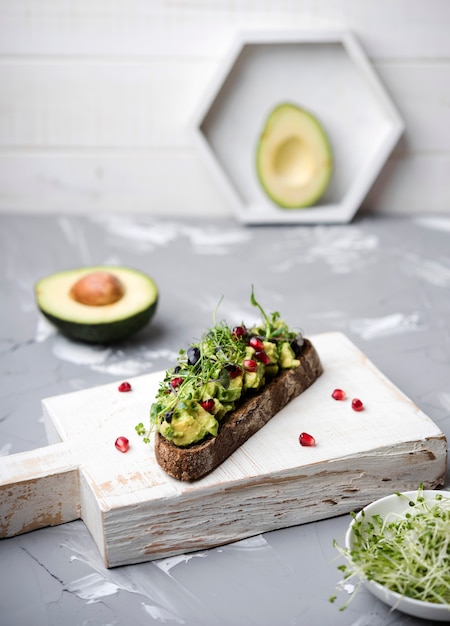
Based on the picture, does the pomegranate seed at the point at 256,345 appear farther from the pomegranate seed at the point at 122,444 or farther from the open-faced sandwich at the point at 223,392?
the pomegranate seed at the point at 122,444

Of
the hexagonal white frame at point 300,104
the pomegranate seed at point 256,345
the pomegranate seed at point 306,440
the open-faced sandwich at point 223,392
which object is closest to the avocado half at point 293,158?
the hexagonal white frame at point 300,104

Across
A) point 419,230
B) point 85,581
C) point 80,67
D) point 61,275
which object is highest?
point 80,67

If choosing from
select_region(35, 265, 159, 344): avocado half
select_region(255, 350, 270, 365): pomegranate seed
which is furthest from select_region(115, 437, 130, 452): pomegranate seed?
select_region(35, 265, 159, 344): avocado half

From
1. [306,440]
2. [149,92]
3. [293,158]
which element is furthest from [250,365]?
[149,92]

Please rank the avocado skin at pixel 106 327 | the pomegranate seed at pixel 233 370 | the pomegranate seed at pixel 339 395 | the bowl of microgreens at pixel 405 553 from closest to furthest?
the bowl of microgreens at pixel 405 553 < the pomegranate seed at pixel 233 370 < the pomegranate seed at pixel 339 395 < the avocado skin at pixel 106 327

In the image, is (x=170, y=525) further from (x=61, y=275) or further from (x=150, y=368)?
(x=61, y=275)

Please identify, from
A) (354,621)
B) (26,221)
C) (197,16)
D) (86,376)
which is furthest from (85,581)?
(197,16)
